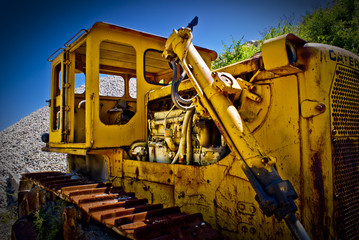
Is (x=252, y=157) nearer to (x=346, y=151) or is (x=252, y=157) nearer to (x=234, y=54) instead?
(x=346, y=151)

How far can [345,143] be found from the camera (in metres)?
1.95

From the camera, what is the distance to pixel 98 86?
11.9ft

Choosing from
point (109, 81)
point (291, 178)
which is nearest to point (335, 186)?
point (291, 178)

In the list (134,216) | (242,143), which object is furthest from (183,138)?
(242,143)

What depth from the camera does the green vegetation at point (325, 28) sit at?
13.3m

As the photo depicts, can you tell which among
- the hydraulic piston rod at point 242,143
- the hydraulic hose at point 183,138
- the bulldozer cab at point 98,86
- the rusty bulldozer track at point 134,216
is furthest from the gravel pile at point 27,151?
the hydraulic piston rod at point 242,143

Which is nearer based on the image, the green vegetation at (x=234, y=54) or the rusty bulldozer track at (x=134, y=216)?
the rusty bulldozer track at (x=134, y=216)

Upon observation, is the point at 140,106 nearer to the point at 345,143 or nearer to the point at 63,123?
the point at 63,123

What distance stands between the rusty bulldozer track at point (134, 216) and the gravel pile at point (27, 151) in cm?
739

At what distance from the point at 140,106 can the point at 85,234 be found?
1.77 meters

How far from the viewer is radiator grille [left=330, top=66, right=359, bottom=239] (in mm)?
1834

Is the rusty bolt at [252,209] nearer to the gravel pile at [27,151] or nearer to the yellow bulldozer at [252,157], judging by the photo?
the yellow bulldozer at [252,157]

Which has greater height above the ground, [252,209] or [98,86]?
[98,86]

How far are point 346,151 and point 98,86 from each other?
2967 millimetres
